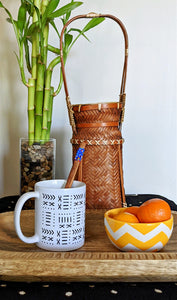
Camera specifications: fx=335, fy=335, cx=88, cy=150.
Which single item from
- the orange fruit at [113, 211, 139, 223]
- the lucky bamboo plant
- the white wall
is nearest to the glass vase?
the lucky bamboo plant

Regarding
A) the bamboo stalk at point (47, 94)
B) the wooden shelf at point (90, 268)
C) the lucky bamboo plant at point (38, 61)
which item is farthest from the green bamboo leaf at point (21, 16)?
the wooden shelf at point (90, 268)

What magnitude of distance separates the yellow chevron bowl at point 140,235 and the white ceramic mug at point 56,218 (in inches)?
2.7

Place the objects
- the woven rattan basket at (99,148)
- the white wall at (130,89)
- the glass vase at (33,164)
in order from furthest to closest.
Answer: the white wall at (130,89)
the glass vase at (33,164)
the woven rattan basket at (99,148)

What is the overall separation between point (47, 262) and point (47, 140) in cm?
51

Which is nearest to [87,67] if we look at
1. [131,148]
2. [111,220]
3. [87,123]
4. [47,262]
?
[131,148]

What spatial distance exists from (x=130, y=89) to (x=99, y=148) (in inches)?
17.1

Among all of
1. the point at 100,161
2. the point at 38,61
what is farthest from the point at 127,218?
the point at 38,61

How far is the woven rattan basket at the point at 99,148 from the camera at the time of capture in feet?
2.57

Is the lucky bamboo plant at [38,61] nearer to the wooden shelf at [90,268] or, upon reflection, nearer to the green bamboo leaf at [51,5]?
the green bamboo leaf at [51,5]

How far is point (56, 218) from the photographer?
0.54 meters

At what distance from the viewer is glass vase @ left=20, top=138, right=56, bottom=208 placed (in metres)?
0.90
